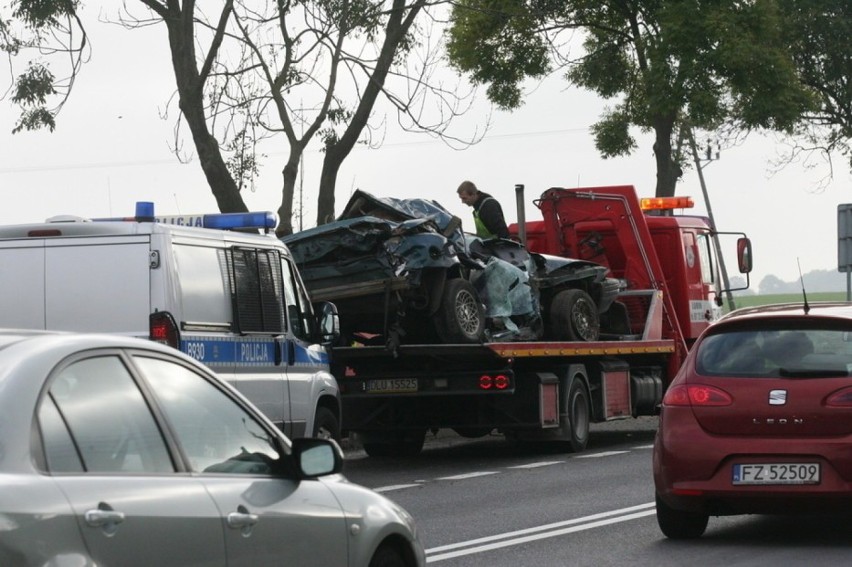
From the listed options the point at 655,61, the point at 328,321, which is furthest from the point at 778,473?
the point at 655,61

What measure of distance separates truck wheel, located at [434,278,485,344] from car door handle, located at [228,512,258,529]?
11.4m

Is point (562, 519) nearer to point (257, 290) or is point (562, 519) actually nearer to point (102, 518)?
point (257, 290)

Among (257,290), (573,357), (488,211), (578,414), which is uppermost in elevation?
(488,211)

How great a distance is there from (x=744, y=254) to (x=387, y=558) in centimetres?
1613

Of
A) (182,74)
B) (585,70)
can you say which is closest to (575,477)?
(182,74)

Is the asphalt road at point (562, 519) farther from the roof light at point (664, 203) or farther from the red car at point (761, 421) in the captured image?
the roof light at point (664, 203)

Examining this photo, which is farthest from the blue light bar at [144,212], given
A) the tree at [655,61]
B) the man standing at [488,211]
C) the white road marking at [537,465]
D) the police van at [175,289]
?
the tree at [655,61]

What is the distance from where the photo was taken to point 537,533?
35.8 feet

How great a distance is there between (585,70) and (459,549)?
27348mm

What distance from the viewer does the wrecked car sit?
16109 mm

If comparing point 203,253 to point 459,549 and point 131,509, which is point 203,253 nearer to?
point 459,549

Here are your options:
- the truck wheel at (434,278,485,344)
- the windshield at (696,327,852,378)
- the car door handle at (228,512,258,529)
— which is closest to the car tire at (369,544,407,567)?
the car door handle at (228,512,258,529)

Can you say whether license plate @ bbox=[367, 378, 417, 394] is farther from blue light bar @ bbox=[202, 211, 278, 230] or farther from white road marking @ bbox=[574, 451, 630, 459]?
blue light bar @ bbox=[202, 211, 278, 230]

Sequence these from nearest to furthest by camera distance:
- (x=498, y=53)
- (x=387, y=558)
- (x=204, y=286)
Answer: (x=387, y=558) → (x=204, y=286) → (x=498, y=53)
